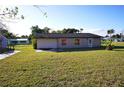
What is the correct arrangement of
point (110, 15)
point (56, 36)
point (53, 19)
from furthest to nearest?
point (56, 36) < point (110, 15) < point (53, 19)

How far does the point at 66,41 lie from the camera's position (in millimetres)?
23922

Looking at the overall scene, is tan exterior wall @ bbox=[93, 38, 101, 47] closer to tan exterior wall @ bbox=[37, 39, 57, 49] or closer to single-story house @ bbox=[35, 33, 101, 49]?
single-story house @ bbox=[35, 33, 101, 49]

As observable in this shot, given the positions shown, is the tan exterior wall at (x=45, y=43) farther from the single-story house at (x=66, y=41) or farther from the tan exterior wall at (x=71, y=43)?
the tan exterior wall at (x=71, y=43)

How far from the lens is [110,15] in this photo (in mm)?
9531

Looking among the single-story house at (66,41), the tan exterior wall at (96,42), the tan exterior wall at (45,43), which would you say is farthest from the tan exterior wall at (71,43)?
the tan exterior wall at (96,42)

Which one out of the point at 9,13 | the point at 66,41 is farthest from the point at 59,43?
the point at 9,13

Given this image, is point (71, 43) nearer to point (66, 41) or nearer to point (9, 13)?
point (66, 41)

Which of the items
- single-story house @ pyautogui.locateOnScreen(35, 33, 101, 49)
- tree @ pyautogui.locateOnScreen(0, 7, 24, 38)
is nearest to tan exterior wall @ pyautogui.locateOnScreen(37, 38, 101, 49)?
single-story house @ pyautogui.locateOnScreen(35, 33, 101, 49)

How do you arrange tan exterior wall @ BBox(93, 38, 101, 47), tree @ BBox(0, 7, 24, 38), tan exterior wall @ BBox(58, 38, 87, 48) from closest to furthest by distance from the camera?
tree @ BBox(0, 7, 24, 38)
tan exterior wall @ BBox(58, 38, 87, 48)
tan exterior wall @ BBox(93, 38, 101, 47)

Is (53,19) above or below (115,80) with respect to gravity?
above

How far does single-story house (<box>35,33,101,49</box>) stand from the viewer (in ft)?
75.4

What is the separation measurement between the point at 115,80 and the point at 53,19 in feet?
11.9
